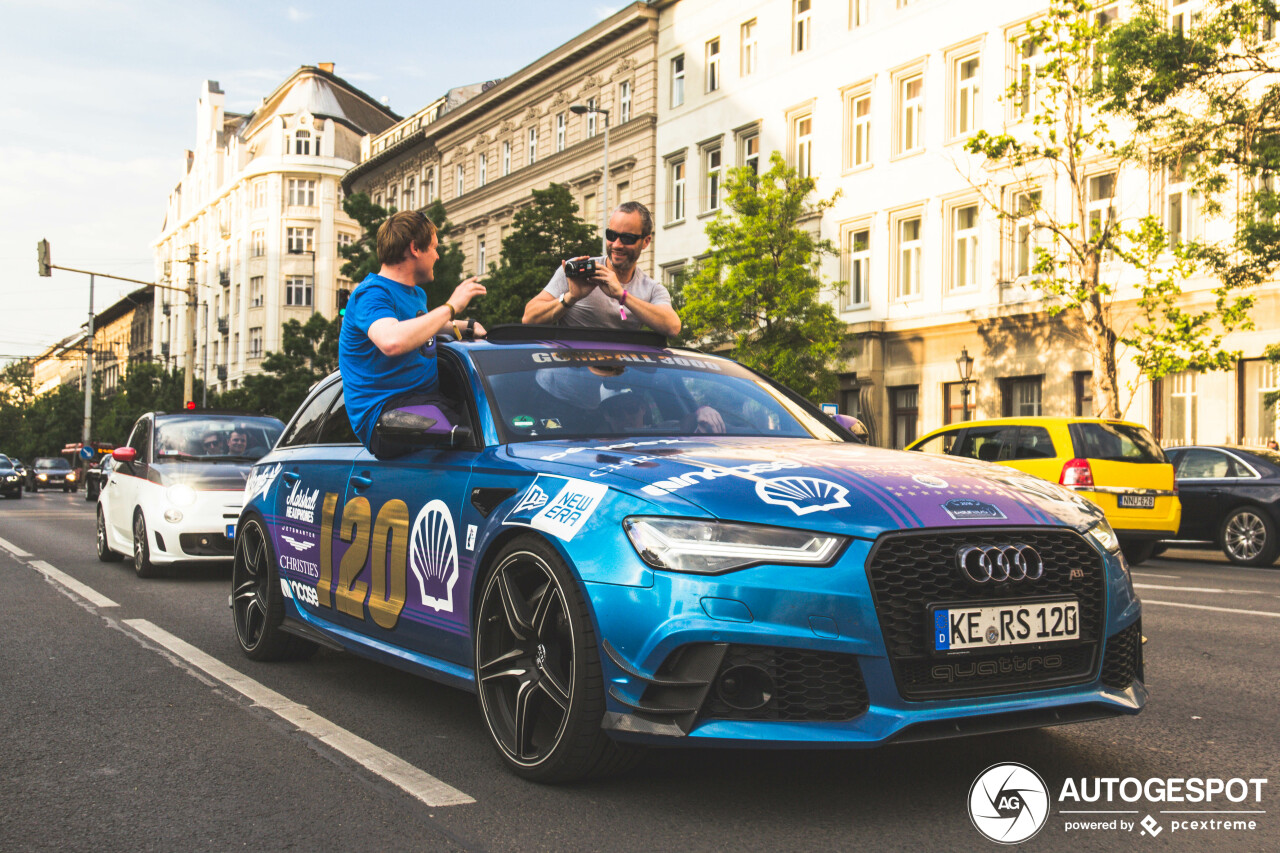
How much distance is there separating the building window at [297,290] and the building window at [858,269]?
53916mm

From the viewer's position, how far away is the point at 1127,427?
49.8 feet

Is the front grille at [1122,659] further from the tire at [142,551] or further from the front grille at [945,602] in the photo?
the tire at [142,551]

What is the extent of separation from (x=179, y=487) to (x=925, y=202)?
23390 millimetres

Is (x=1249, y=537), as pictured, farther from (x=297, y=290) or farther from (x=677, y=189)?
(x=297, y=290)

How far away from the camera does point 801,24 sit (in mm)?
35781

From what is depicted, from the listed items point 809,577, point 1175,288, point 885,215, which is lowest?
point 809,577

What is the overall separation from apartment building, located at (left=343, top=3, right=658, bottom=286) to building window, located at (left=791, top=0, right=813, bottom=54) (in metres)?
5.92

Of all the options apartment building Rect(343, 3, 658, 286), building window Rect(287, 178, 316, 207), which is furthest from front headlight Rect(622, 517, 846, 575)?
building window Rect(287, 178, 316, 207)

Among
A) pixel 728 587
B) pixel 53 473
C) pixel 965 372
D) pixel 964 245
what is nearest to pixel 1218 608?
pixel 728 587

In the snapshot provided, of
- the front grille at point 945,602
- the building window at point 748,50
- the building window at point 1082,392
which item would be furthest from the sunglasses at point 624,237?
the building window at point 748,50

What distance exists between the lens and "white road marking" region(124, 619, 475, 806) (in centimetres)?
400

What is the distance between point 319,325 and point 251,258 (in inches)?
1403

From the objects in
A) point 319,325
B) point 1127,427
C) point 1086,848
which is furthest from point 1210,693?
point 319,325

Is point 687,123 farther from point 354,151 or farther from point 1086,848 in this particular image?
point 354,151
